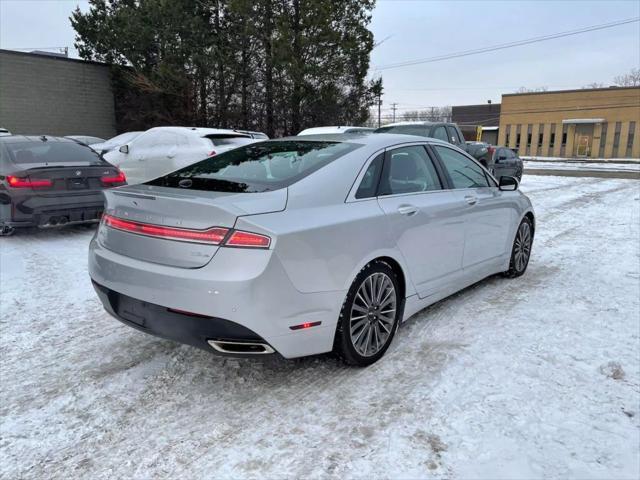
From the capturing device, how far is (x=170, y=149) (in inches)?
375

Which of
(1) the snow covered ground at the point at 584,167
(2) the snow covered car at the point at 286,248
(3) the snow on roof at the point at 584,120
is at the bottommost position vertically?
(1) the snow covered ground at the point at 584,167

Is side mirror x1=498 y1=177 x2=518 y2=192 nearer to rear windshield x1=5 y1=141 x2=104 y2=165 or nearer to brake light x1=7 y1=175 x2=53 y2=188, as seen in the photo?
rear windshield x1=5 y1=141 x2=104 y2=165

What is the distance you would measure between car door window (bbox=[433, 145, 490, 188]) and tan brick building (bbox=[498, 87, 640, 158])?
50144 mm

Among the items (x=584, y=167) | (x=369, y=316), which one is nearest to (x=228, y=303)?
(x=369, y=316)

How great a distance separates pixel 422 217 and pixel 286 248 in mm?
1464

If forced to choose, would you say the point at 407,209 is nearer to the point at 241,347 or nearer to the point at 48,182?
the point at 241,347

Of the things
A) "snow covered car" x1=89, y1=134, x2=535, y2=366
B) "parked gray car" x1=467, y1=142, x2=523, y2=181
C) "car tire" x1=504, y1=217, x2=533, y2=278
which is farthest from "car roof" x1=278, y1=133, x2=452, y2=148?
"parked gray car" x1=467, y1=142, x2=523, y2=181

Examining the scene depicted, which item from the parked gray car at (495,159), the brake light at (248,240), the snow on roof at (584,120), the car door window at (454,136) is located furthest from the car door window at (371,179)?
the snow on roof at (584,120)

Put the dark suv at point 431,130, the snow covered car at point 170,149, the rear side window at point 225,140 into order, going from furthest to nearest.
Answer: the dark suv at point 431,130
the rear side window at point 225,140
the snow covered car at point 170,149

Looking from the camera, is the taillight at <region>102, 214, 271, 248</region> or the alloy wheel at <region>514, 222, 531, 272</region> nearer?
the taillight at <region>102, 214, 271, 248</region>

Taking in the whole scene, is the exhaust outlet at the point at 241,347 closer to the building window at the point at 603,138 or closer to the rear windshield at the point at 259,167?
the rear windshield at the point at 259,167

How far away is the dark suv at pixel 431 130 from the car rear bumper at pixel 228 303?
892cm

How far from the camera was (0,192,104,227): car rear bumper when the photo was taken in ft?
20.7

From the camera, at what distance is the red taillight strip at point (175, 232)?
8.70 feet
